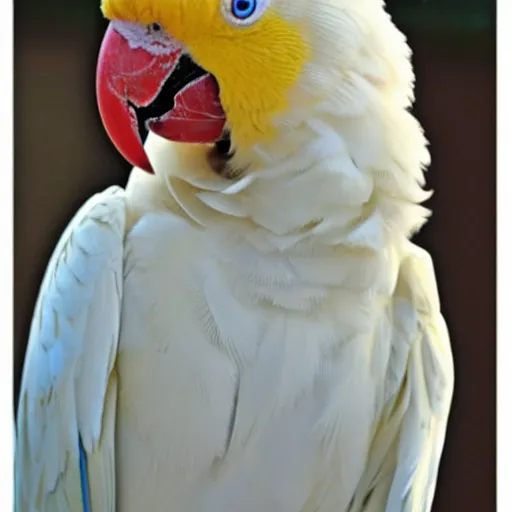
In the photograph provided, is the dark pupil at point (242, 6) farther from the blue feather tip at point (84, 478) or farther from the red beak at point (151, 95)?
the blue feather tip at point (84, 478)

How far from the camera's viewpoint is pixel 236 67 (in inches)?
33.0

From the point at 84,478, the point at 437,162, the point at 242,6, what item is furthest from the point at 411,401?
the point at 437,162

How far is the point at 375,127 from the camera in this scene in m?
0.85

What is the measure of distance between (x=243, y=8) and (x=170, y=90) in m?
0.12

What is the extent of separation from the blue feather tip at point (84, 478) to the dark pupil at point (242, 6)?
49cm

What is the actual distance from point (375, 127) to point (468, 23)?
0.60 m

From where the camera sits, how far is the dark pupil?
81cm

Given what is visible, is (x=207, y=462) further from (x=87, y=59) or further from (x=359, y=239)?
(x=87, y=59)

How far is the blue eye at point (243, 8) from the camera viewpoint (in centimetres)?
81
